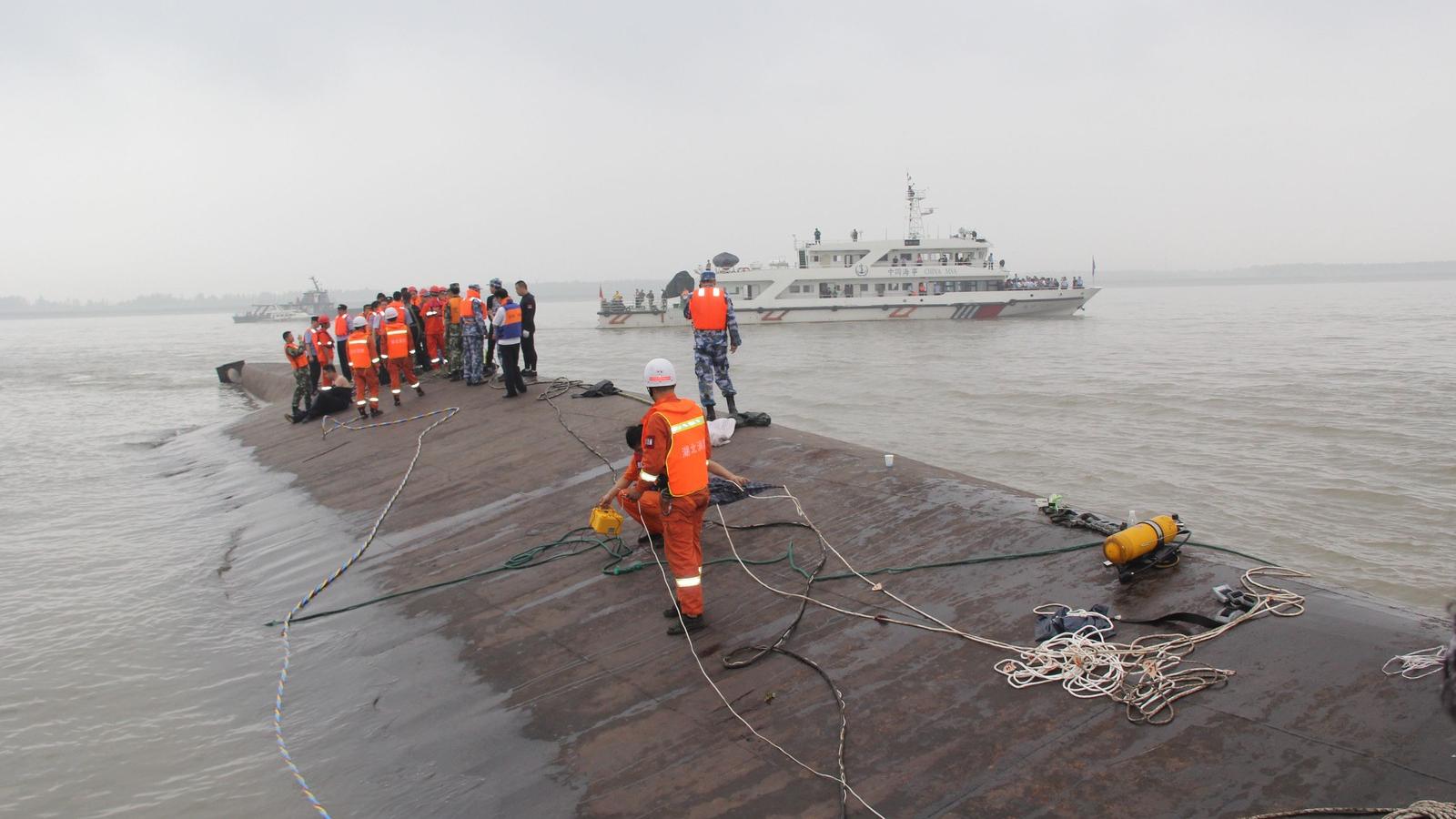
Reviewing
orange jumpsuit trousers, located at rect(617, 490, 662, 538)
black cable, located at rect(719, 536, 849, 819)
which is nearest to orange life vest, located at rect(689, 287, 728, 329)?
orange jumpsuit trousers, located at rect(617, 490, 662, 538)

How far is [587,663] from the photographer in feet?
16.7

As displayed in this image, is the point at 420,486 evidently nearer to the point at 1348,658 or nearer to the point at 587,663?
the point at 587,663

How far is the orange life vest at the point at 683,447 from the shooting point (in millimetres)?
4816

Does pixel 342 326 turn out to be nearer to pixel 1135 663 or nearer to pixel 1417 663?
pixel 1135 663

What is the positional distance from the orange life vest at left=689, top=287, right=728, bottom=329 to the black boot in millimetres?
4545

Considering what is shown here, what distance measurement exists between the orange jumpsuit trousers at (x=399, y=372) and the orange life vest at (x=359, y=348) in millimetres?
595

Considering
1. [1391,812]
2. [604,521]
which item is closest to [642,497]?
[604,521]

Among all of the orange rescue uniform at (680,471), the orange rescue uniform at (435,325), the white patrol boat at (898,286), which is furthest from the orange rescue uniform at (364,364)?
the white patrol boat at (898,286)

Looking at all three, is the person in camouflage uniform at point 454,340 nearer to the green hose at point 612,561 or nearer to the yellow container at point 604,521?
the green hose at point 612,561

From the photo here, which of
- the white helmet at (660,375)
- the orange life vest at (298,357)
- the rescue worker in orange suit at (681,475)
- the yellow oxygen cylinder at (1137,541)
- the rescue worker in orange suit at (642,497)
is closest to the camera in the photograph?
the yellow oxygen cylinder at (1137,541)

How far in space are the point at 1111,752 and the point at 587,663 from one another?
2.91m

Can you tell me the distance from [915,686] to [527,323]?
33.3 feet

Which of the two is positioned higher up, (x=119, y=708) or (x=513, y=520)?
(x=513, y=520)

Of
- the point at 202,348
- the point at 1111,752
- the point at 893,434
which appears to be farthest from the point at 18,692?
the point at 202,348
